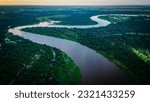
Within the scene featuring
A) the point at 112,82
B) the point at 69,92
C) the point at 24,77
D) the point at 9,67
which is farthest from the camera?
the point at 9,67

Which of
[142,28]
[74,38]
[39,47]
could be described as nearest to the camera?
[39,47]

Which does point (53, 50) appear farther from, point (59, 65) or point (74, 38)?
point (74, 38)

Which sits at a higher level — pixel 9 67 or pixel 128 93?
pixel 128 93

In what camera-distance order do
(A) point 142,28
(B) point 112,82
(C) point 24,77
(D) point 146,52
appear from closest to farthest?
A: (B) point 112,82 → (C) point 24,77 → (D) point 146,52 → (A) point 142,28

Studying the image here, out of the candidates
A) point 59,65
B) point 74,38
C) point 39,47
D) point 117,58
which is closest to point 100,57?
point 117,58

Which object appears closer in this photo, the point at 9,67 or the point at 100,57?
the point at 9,67

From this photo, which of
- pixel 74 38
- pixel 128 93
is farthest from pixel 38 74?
pixel 74 38

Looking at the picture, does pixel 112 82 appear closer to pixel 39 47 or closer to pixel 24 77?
pixel 24 77

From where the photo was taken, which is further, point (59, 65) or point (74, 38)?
point (74, 38)

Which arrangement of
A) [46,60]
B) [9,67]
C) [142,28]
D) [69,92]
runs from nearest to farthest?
[69,92]
[9,67]
[46,60]
[142,28]
